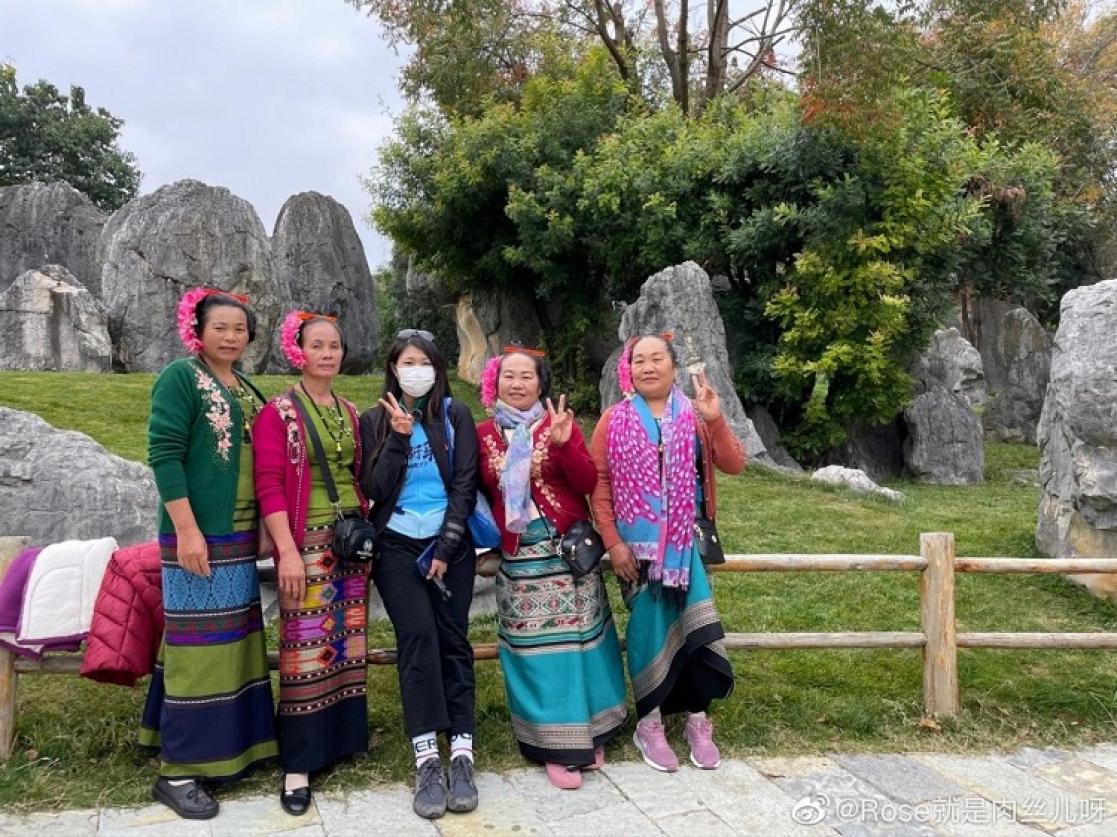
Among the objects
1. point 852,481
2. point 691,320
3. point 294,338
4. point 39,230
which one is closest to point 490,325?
point 691,320

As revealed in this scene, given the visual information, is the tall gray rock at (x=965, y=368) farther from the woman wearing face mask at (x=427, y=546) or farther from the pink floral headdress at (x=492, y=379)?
the woman wearing face mask at (x=427, y=546)

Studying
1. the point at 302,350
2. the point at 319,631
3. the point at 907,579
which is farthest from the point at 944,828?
the point at 907,579

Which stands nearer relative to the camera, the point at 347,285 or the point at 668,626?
the point at 668,626

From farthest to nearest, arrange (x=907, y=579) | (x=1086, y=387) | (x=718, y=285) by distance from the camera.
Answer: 1. (x=718, y=285)
2. (x=907, y=579)
3. (x=1086, y=387)

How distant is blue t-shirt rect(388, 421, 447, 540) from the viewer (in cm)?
314

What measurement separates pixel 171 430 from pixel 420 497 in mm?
856

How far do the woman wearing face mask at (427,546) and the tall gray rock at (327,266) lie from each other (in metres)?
13.4

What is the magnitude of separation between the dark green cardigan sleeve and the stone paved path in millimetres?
1101

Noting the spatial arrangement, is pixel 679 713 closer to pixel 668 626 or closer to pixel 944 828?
pixel 668 626

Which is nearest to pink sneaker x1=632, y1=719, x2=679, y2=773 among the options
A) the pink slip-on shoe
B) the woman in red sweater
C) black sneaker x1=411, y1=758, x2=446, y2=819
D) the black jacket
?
the woman in red sweater

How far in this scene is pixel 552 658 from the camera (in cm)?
325

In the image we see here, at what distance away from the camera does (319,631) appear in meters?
3.11

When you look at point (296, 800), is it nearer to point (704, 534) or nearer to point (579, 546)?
point (579, 546)

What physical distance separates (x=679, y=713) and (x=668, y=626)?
637 mm
